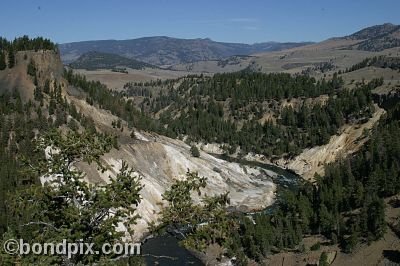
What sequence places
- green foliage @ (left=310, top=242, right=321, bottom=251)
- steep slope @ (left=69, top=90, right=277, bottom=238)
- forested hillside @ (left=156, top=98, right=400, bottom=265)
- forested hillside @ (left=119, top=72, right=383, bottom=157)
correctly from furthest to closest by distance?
forested hillside @ (left=119, top=72, right=383, bottom=157), steep slope @ (left=69, top=90, right=277, bottom=238), forested hillside @ (left=156, top=98, right=400, bottom=265), green foliage @ (left=310, top=242, right=321, bottom=251)

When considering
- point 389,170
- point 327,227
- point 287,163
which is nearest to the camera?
point 327,227

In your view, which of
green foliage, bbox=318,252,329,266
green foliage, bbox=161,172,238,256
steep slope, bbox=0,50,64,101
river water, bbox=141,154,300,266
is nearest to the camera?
green foliage, bbox=161,172,238,256

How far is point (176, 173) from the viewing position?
296 feet

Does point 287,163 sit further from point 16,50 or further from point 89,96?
point 16,50

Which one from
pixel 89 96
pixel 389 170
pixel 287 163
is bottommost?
pixel 287 163

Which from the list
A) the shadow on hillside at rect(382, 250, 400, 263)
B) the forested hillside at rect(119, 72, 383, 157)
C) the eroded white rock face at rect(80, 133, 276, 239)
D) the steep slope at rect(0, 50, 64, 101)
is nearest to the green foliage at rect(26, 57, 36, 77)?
the steep slope at rect(0, 50, 64, 101)

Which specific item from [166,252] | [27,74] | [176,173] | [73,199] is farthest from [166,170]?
[73,199]

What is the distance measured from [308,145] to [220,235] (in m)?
114

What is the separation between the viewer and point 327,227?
216ft

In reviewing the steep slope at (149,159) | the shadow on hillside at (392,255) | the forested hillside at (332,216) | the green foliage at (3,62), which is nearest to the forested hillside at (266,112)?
the steep slope at (149,159)

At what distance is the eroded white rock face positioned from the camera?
8006 centimetres

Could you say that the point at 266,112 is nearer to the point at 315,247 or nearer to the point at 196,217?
the point at 315,247

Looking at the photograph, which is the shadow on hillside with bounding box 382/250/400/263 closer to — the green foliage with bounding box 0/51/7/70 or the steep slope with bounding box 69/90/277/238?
the steep slope with bounding box 69/90/277/238

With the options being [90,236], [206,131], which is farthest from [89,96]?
[90,236]
